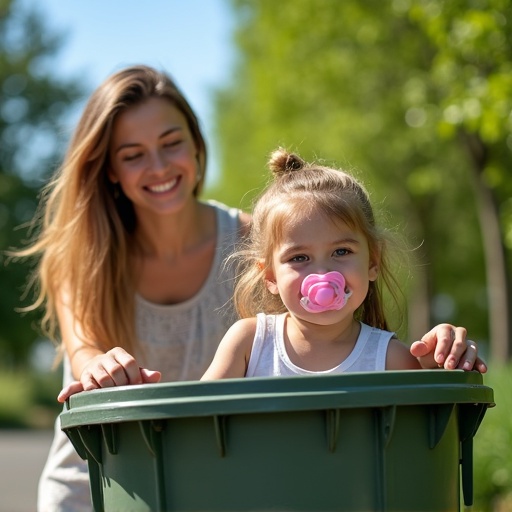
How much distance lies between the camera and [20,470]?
10867mm

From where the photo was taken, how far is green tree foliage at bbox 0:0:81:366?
25422mm

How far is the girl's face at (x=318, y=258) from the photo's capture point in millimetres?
2553

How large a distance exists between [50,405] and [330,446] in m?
25.6

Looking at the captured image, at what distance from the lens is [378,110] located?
14.7 metres

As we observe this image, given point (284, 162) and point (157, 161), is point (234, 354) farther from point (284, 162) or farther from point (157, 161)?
point (157, 161)

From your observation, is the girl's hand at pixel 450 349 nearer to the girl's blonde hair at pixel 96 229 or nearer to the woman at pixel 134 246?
the woman at pixel 134 246

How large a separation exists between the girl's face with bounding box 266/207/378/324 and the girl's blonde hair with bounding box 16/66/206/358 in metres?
1.13

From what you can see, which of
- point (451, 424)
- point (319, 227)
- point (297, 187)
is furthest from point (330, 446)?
point (297, 187)

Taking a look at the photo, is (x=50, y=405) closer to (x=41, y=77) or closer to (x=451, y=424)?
(x=41, y=77)

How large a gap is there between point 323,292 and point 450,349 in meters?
0.33

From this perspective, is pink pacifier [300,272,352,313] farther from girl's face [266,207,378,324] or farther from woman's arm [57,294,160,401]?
woman's arm [57,294,160,401]

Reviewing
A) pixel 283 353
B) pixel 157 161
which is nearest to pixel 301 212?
pixel 283 353

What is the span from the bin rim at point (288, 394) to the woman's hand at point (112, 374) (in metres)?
0.23

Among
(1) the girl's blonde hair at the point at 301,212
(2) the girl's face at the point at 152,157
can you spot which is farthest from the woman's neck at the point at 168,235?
(1) the girl's blonde hair at the point at 301,212
